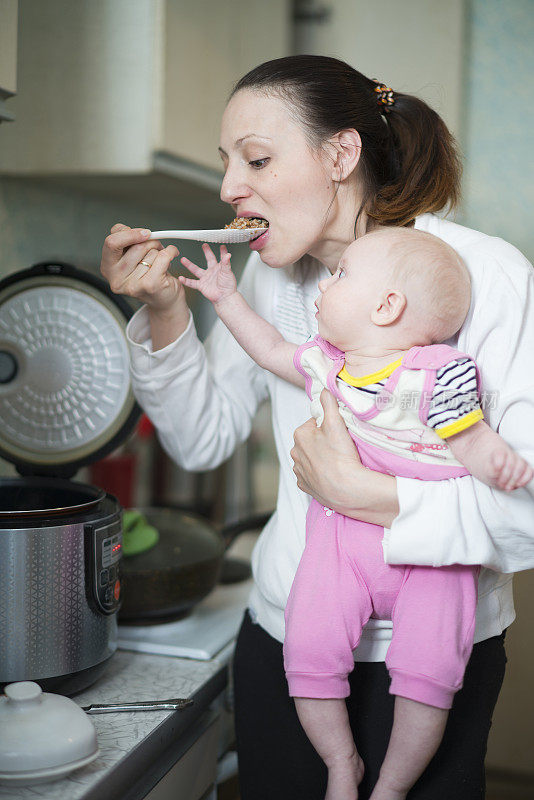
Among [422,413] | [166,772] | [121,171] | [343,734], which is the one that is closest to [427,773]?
[343,734]

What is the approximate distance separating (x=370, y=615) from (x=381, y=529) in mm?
103

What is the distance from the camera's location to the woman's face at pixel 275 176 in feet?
3.14

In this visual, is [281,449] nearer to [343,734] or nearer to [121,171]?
[343,734]

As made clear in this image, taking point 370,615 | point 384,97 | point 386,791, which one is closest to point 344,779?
point 386,791

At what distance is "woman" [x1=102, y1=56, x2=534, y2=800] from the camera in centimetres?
81

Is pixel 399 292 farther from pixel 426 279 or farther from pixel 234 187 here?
pixel 234 187

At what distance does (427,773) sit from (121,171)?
3.80 ft

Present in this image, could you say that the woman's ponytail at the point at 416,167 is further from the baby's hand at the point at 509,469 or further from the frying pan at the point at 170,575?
the frying pan at the point at 170,575

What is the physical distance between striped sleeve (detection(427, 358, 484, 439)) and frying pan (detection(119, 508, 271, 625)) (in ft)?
2.01

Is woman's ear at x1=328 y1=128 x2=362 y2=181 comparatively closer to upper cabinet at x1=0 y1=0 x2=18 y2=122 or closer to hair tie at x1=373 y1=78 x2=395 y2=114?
hair tie at x1=373 y1=78 x2=395 y2=114

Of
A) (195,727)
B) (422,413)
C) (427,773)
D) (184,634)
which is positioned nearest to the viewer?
(422,413)

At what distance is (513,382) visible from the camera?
2.70 ft

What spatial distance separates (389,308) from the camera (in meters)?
0.83

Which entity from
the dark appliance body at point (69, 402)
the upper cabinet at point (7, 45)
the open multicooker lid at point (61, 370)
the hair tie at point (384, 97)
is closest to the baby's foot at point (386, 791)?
the dark appliance body at point (69, 402)
